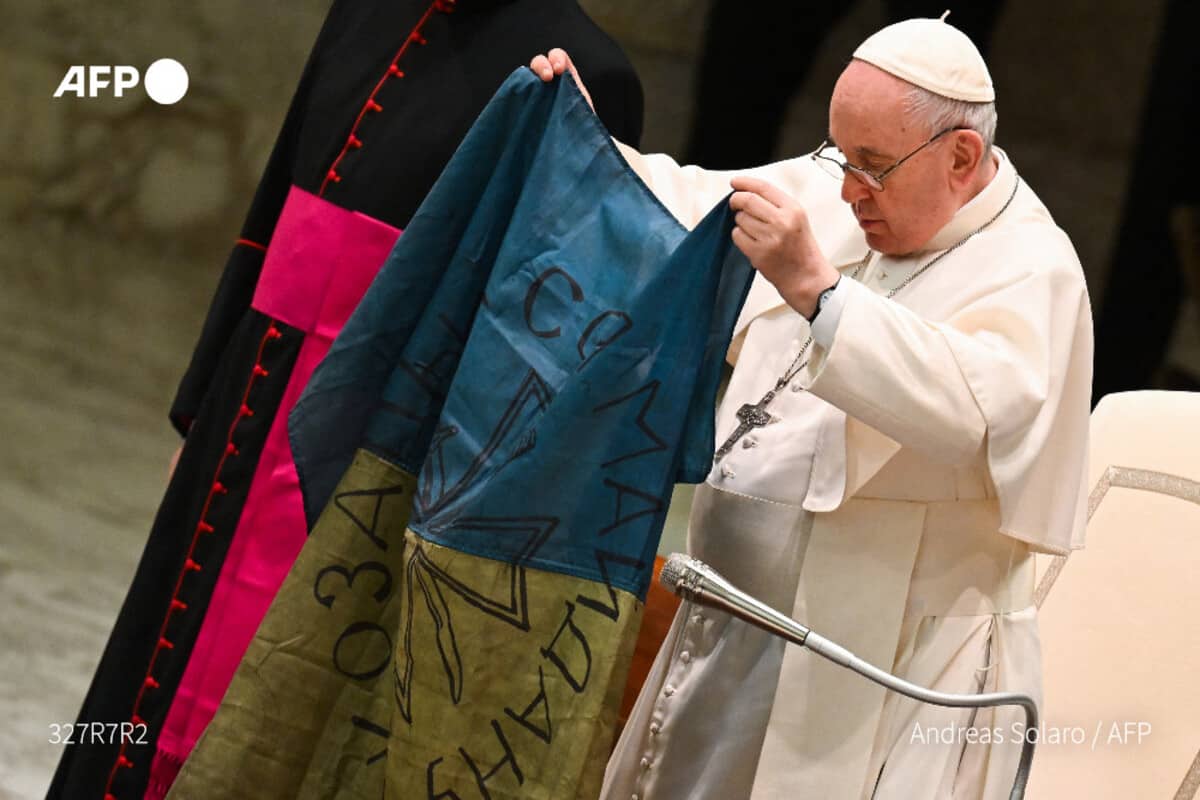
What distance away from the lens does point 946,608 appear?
2.30 m

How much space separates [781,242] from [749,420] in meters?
0.44

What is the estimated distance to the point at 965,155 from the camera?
2291mm

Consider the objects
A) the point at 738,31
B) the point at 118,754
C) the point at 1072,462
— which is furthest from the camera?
the point at 738,31

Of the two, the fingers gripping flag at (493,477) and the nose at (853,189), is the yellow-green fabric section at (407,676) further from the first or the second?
the nose at (853,189)

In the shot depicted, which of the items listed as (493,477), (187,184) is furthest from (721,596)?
(187,184)

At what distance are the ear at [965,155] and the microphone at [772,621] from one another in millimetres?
697

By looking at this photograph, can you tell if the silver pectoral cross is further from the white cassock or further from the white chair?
the white chair

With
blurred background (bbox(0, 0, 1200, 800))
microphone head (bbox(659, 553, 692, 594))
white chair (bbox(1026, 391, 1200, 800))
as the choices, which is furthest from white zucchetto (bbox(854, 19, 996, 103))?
blurred background (bbox(0, 0, 1200, 800))

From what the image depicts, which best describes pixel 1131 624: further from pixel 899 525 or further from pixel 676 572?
pixel 676 572

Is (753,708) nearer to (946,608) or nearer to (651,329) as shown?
(946,608)

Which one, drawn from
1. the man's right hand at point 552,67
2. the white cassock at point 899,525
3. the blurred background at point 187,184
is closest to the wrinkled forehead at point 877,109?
the white cassock at point 899,525

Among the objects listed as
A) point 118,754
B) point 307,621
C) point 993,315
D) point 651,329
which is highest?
point 993,315

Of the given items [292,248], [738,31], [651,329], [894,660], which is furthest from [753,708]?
[738,31]

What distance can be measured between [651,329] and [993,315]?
46cm
